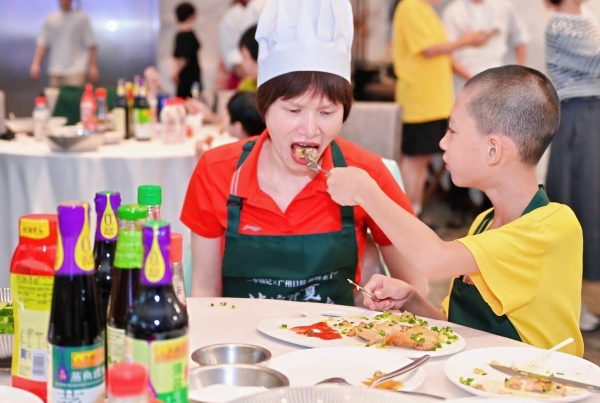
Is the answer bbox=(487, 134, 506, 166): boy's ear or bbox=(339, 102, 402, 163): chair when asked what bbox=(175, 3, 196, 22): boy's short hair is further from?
bbox=(487, 134, 506, 166): boy's ear

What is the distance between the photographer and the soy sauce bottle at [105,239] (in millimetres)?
1161

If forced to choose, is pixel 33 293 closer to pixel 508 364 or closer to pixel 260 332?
pixel 260 332

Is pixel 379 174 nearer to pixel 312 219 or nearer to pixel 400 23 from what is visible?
Result: pixel 312 219

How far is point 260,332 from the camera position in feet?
4.85

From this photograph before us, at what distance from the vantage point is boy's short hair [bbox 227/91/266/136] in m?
3.43

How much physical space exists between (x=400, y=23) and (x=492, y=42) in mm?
1025

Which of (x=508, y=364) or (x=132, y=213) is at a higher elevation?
(x=132, y=213)

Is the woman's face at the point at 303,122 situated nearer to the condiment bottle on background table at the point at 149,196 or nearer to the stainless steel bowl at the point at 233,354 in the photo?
the stainless steel bowl at the point at 233,354

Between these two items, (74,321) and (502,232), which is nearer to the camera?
(74,321)

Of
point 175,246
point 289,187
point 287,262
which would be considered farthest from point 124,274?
point 289,187

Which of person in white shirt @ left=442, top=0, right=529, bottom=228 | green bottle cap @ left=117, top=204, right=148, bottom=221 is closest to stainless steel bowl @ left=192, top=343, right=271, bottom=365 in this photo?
green bottle cap @ left=117, top=204, right=148, bottom=221

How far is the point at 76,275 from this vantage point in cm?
99

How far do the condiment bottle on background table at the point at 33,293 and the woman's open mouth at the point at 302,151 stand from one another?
0.95 metres

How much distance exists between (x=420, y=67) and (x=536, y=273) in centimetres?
410
